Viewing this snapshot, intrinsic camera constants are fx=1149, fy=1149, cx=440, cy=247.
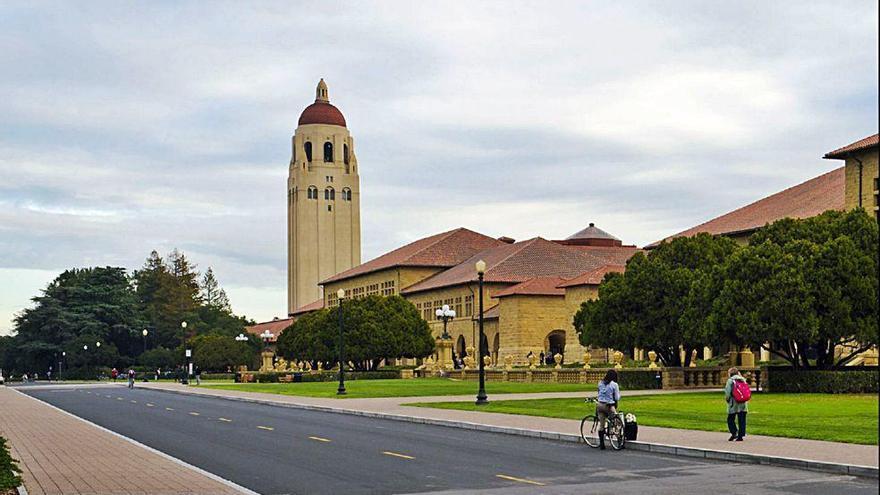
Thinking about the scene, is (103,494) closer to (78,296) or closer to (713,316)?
(713,316)

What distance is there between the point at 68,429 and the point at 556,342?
2718 inches

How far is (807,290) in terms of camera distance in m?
41.4

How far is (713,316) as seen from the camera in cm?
4428

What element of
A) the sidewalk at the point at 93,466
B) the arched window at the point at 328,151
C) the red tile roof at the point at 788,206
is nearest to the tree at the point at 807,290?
the sidewalk at the point at 93,466

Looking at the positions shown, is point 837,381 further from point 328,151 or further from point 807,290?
point 328,151

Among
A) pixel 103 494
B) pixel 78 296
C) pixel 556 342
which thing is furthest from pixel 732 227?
pixel 78 296

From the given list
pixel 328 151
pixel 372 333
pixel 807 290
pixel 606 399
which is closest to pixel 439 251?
pixel 372 333

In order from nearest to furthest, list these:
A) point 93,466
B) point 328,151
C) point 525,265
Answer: point 93,466 → point 525,265 → point 328,151

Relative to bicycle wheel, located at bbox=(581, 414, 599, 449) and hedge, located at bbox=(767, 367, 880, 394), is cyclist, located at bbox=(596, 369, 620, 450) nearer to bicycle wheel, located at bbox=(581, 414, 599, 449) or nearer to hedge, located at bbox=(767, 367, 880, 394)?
bicycle wheel, located at bbox=(581, 414, 599, 449)

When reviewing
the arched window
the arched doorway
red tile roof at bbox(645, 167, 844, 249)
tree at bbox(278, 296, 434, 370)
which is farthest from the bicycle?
the arched window

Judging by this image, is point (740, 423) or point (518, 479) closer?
point (518, 479)

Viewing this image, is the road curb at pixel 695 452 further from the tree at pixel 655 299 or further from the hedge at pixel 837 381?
the tree at pixel 655 299

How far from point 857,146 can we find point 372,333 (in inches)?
1447

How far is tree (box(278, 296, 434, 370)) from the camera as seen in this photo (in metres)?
84.4
